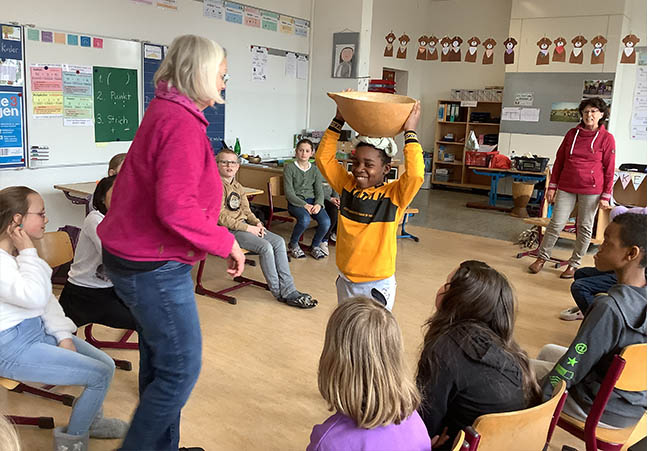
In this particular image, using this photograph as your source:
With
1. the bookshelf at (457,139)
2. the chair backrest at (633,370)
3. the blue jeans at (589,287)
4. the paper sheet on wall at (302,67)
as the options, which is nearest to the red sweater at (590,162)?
the blue jeans at (589,287)

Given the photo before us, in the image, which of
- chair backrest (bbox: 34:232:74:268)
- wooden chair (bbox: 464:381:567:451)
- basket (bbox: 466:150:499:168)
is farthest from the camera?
basket (bbox: 466:150:499:168)

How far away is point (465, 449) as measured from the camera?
127cm

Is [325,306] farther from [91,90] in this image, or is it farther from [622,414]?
[91,90]

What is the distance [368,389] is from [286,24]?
6180 mm

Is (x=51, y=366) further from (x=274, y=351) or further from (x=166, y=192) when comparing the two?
(x=274, y=351)

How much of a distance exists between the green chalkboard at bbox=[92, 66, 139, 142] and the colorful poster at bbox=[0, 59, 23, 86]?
65cm

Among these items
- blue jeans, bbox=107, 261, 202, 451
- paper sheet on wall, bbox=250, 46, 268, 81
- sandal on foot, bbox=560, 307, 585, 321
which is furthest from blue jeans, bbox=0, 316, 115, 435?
paper sheet on wall, bbox=250, 46, 268, 81

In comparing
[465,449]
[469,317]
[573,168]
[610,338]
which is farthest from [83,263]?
[573,168]

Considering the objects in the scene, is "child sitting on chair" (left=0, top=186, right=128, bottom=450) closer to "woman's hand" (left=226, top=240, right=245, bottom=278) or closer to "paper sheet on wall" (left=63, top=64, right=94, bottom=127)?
"woman's hand" (left=226, top=240, right=245, bottom=278)

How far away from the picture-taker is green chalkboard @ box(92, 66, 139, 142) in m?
5.04

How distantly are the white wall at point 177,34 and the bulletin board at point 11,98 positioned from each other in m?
0.10

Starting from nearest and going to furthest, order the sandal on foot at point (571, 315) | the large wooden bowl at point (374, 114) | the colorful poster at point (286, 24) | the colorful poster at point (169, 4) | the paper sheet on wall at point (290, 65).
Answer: the large wooden bowl at point (374, 114) < the sandal on foot at point (571, 315) < the colorful poster at point (169, 4) < the colorful poster at point (286, 24) < the paper sheet on wall at point (290, 65)

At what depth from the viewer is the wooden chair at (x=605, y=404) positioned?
5.55 feet

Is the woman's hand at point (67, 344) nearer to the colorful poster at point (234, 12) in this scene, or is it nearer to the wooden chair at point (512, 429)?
the wooden chair at point (512, 429)
